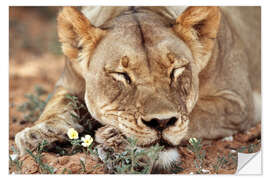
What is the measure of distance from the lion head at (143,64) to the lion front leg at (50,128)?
22 centimetres

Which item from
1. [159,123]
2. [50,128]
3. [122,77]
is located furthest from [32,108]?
[159,123]

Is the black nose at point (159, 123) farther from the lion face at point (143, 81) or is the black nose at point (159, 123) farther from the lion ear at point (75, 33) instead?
the lion ear at point (75, 33)

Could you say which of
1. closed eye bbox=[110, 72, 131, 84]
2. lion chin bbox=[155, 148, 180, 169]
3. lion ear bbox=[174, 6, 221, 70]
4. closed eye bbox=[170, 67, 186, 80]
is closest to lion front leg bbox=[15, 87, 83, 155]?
closed eye bbox=[110, 72, 131, 84]

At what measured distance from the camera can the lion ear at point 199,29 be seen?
8.99 ft

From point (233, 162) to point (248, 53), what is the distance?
4.59 ft

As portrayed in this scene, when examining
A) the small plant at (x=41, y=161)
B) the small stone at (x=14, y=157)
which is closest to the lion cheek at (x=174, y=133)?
the small plant at (x=41, y=161)

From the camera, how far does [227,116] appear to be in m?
3.26

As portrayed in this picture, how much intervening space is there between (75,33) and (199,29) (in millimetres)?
807

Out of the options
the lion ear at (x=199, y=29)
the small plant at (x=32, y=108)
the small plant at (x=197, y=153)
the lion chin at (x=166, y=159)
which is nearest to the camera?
the lion chin at (x=166, y=159)

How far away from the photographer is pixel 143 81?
2.46m

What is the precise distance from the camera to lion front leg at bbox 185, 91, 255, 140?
3.06 meters

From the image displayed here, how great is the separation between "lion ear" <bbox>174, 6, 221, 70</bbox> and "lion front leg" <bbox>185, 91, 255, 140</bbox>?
337 millimetres
